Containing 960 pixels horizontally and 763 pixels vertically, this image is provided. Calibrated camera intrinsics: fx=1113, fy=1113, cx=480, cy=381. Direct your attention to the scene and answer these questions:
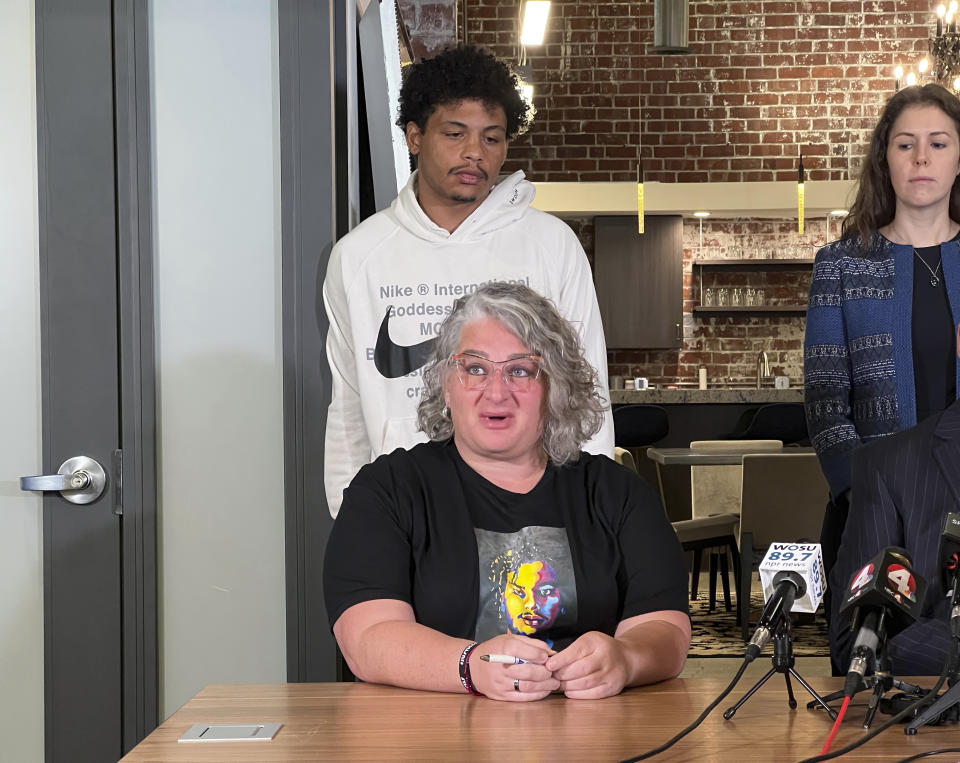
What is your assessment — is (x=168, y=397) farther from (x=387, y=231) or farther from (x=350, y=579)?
(x=350, y=579)

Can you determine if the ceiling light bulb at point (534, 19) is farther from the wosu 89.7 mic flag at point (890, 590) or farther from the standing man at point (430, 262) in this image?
the wosu 89.7 mic flag at point (890, 590)

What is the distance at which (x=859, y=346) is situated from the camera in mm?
2293

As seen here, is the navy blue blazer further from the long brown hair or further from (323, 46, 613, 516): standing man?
the long brown hair

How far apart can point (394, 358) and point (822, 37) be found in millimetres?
8338

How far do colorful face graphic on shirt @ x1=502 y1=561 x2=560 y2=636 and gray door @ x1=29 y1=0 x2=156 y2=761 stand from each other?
100 cm

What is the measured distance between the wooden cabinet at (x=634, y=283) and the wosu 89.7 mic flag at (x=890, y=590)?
321 inches

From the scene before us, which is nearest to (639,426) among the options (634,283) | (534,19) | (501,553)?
(534,19)

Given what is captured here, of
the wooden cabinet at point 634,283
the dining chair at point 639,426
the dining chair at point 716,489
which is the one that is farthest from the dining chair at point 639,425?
the wooden cabinet at point 634,283

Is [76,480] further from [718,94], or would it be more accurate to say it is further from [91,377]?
[718,94]

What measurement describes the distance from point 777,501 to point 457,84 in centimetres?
303

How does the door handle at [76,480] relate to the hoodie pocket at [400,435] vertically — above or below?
below

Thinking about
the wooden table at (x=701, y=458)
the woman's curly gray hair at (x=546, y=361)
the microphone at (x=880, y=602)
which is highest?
the woman's curly gray hair at (x=546, y=361)

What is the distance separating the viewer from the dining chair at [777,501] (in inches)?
185

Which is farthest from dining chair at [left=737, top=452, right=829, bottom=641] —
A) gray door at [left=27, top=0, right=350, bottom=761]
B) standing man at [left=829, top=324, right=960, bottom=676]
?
standing man at [left=829, top=324, right=960, bottom=676]
